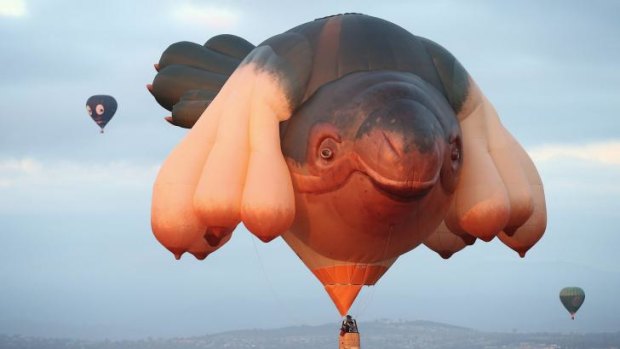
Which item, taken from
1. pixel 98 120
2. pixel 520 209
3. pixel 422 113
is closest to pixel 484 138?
pixel 520 209

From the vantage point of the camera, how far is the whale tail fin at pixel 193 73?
18.1m

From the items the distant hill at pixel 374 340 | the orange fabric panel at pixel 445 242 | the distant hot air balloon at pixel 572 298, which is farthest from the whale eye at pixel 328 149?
the distant hill at pixel 374 340

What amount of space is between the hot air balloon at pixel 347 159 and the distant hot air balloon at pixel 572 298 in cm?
3041

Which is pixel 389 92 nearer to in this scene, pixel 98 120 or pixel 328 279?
pixel 328 279


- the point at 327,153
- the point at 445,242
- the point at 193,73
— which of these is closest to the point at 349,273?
the point at 327,153

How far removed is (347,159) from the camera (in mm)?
15078

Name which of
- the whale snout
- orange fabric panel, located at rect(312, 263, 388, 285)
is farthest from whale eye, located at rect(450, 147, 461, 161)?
orange fabric panel, located at rect(312, 263, 388, 285)

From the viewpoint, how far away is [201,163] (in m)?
15.8

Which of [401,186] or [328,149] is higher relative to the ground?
[328,149]

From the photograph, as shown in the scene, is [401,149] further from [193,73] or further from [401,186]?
[193,73]

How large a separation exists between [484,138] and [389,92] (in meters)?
2.22

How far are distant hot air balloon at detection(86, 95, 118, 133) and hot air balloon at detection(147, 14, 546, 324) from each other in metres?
26.5

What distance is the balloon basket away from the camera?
16812mm

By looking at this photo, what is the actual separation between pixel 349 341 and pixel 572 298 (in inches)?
1269
